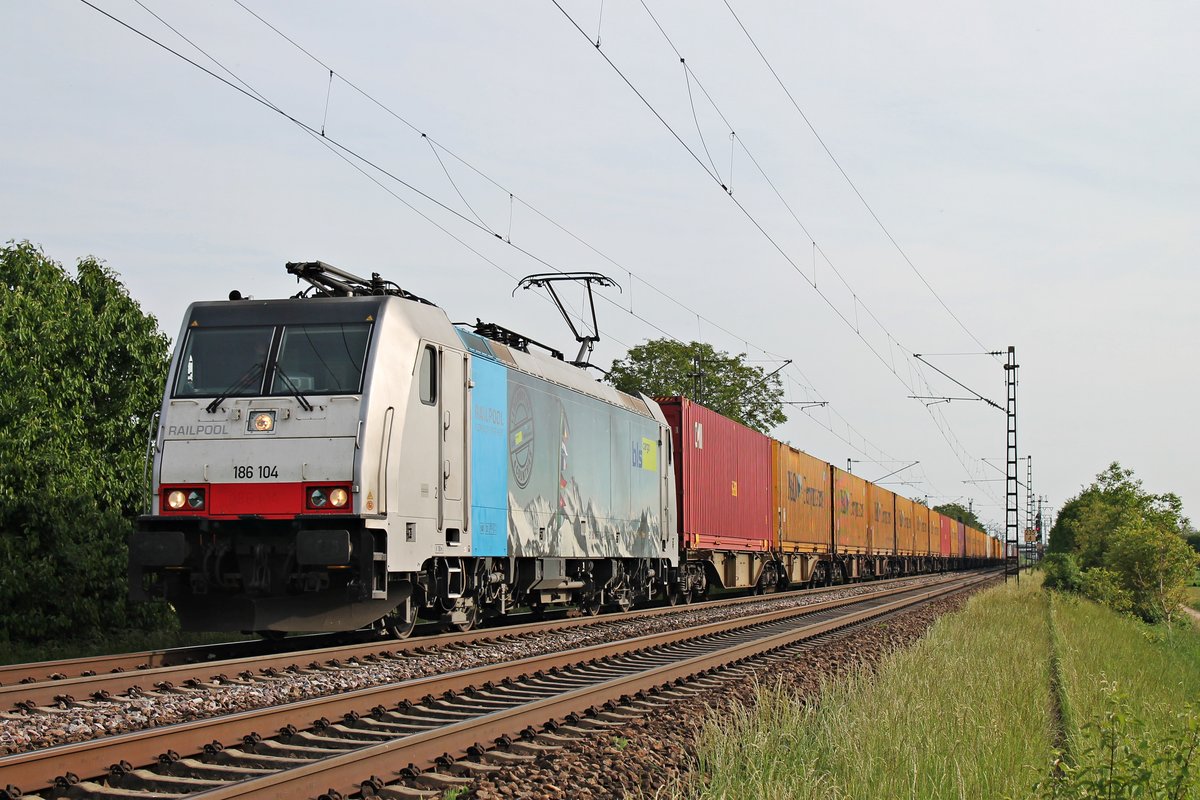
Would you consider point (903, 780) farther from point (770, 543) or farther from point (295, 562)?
point (770, 543)

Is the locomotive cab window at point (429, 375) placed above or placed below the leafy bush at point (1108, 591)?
above

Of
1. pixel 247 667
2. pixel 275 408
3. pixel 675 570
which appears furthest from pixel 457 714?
pixel 675 570

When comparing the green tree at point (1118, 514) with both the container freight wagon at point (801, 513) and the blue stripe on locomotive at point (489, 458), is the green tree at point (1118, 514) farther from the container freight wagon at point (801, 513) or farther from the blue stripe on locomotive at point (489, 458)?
the blue stripe on locomotive at point (489, 458)

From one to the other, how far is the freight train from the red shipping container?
201 inches

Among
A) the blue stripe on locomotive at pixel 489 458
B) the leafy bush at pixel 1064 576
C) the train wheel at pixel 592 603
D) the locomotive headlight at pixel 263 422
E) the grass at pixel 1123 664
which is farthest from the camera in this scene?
the leafy bush at pixel 1064 576

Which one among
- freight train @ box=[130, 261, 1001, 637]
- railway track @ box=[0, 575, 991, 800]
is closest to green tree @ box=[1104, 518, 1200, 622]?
freight train @ box=[130, 261, 1001, 637]

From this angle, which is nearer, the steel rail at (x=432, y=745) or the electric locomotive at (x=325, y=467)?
the steel rail at (x=432, y=745)

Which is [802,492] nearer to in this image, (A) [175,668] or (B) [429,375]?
(B) [429,375]

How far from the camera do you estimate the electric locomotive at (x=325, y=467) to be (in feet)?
35.8

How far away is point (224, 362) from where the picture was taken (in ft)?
38.3

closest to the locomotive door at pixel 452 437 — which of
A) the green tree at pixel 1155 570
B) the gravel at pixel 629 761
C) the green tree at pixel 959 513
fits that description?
the gravel at pixel 629 761

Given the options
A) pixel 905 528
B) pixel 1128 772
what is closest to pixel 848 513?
pixel 905 528

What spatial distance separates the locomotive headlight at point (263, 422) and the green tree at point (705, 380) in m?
41.3

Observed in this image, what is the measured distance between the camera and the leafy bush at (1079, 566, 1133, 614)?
102ft
